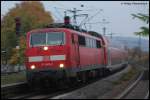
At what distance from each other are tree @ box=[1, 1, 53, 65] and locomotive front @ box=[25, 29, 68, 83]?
65.2ft

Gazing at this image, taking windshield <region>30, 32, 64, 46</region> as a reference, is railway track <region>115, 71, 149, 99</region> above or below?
below

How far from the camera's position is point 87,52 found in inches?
1231

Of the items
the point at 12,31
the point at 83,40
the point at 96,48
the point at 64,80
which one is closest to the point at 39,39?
the point at 64,80

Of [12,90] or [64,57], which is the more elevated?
[64,57]

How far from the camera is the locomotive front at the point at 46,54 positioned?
25.5m

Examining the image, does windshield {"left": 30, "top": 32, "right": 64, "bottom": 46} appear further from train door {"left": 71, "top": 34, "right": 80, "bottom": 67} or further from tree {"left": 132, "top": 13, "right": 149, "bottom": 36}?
tree {"left": 132, "top": 13, "right": 149, "bottom": 36}

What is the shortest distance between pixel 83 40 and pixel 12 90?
6.44 meters

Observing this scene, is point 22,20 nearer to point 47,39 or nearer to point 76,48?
point 76,48

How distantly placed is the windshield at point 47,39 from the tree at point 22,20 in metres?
19.8

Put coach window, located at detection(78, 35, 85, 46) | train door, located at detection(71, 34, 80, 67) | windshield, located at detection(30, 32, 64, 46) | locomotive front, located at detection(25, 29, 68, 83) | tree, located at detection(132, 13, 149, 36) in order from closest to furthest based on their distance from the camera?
tree, located at detection(132, 13, 149, 36) < locomotive front, located at detection(25, 29, 68, 83) < windshield, located at detection(30, 32, 64, 46) < train door, located at detection(71, 34, 80, 67) < coach window, located at detection(78, 35, 85, 46)

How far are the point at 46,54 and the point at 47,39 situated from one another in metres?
0.88

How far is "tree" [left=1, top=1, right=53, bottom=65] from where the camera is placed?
5265 cm

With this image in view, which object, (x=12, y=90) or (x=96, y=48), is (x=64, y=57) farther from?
(x=96, y=48)

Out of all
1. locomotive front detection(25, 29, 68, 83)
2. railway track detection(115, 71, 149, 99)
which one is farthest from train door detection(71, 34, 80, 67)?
railway track detection(115, 71, 149, 99)
